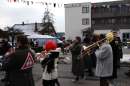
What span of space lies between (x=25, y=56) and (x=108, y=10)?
1563 inches

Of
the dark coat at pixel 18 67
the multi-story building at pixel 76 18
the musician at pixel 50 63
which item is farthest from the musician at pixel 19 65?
the multi-story building at pixel 76 18

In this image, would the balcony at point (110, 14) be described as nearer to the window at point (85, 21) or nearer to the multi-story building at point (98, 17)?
the multi-story building at point (98, 17)

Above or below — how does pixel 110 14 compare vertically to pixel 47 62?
above

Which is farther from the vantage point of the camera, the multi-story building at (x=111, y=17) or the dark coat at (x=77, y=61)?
the multi-story building at (x=111, y=17)

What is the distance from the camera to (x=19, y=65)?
316 centimetres

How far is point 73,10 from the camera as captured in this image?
42.1 meters

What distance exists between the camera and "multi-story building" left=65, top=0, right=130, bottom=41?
129ft

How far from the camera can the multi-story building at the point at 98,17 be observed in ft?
129

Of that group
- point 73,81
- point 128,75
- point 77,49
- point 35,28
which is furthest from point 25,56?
point 35,28

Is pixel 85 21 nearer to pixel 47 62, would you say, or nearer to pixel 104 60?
pixel 104 60

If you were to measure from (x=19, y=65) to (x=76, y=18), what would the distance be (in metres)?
39.6

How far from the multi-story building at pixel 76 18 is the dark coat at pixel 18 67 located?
3830 centimetres

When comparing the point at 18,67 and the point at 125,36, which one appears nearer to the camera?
the point at 18,67

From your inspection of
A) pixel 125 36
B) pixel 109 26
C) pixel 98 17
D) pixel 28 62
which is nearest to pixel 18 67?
pixel 28 62
